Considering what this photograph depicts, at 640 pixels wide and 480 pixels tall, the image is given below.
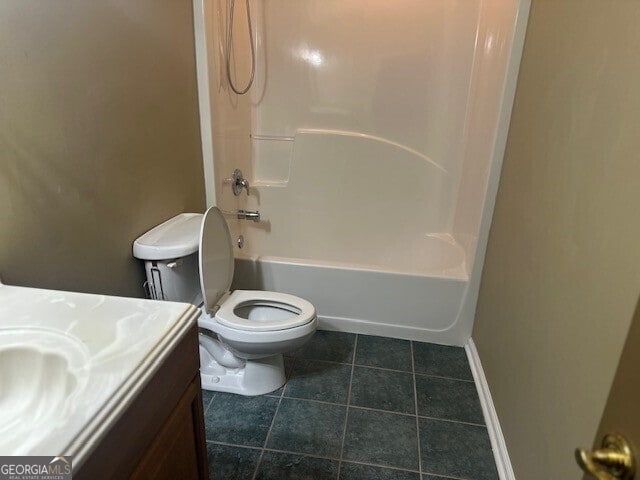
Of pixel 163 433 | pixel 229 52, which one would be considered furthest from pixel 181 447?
pixel 229 52

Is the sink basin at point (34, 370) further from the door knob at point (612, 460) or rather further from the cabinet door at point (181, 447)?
the door knob at point (612, 460)

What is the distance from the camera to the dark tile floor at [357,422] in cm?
147

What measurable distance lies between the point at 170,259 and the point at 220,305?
32 centimetres

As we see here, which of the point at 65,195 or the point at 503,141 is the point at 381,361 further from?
the point at 65,195

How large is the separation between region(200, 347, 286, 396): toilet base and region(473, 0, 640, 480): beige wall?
3.06 ft

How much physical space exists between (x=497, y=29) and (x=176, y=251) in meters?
1.86

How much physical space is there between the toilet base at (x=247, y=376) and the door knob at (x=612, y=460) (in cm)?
146

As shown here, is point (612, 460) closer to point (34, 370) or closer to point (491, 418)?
point (34, 370)

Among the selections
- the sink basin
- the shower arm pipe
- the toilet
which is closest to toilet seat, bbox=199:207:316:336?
the toilet

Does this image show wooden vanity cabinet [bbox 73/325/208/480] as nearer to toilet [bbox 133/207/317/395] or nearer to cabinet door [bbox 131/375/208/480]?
cabinet door [bbox 131/375/208/480]

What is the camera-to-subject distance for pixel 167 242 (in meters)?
1.56

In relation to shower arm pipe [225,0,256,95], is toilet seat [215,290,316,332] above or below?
below

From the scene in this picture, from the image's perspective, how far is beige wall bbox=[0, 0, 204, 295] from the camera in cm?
102

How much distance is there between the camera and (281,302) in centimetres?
188
